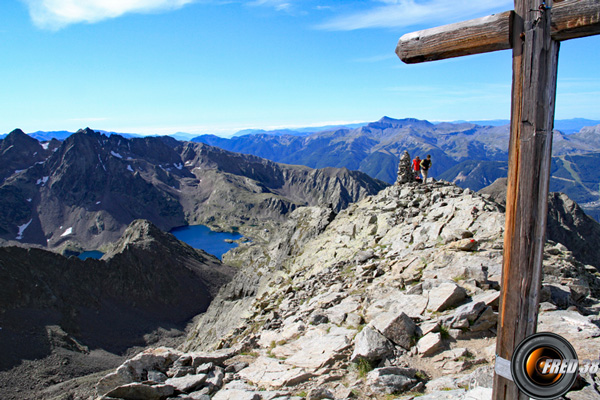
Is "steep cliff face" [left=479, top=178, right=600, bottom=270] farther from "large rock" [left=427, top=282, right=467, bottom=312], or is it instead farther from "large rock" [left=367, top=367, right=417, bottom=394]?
"large rock" [left=367, top=367, right=417, bottom=394]

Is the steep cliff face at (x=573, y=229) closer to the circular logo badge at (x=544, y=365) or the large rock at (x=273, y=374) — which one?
the large rock at (x=273, y=374)

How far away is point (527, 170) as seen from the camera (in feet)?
16.4

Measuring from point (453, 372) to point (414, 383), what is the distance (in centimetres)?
110

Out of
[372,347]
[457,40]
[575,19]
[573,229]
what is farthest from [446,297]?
[573,229]

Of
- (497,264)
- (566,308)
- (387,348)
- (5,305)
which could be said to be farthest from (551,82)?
(5,305)

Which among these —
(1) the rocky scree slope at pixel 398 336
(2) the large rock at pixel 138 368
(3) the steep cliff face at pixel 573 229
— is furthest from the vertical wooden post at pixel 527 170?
(3) the steep cliff face at pixel 573 229

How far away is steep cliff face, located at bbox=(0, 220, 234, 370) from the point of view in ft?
232

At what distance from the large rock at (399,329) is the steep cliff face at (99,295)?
69291 millimetres

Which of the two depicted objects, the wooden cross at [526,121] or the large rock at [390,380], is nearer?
the wooden cross at [526,121]

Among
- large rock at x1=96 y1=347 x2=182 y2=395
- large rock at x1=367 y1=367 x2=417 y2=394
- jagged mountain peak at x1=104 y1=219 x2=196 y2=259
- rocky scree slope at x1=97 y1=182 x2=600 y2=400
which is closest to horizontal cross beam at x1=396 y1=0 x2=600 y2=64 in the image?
rocky scree slope at x1=97 y1=182 x2=600 y2=400

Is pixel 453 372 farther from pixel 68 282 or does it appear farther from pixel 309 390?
pixel 68 282

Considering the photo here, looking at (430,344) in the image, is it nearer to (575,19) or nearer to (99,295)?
(575,19)

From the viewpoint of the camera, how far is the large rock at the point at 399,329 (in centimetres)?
1086

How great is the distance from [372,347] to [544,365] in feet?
19.7
